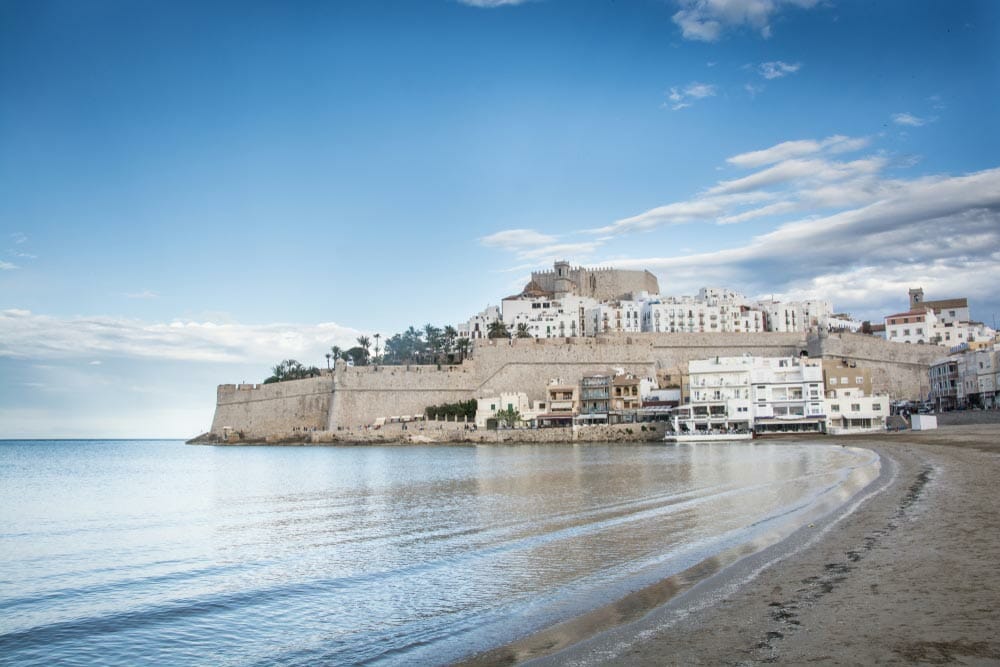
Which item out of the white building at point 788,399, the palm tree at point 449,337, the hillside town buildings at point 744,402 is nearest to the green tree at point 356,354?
the palm tree at point 449,337

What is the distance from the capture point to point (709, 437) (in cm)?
3994

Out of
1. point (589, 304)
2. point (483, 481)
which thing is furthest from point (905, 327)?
point (483, 481)

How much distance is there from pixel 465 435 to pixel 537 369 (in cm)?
746

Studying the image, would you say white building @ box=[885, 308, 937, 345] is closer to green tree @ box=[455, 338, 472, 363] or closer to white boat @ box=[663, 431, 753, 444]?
white boat @ box=[663, 431, 753, 444]

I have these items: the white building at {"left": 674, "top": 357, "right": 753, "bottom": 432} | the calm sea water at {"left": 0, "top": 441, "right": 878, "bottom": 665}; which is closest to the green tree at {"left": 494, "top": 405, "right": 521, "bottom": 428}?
the white building at {"left": 674, "top": 357, "right": 753, "bottom": 432}

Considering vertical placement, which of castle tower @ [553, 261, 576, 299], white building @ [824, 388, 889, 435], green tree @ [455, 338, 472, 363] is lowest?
white building @ [824, 388, 889, 435]

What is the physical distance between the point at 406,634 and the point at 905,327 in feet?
211

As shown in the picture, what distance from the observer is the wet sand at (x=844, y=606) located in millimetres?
3666

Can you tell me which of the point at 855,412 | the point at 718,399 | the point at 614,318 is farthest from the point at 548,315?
the point at 855,412

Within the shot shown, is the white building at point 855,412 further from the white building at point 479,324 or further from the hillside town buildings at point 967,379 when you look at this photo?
the white building at point 479,324

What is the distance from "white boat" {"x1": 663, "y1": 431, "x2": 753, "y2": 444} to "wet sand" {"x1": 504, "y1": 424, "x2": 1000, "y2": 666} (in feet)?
106

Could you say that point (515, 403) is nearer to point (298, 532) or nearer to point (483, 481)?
point (483, 481)

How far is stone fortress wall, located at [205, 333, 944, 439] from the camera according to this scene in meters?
49.6

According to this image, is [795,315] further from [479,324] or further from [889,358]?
[479,324]
